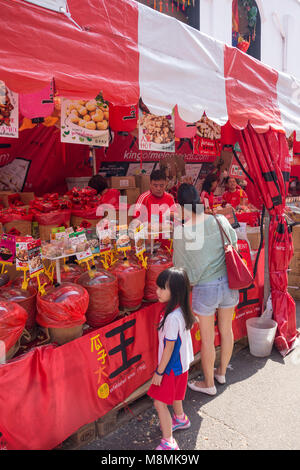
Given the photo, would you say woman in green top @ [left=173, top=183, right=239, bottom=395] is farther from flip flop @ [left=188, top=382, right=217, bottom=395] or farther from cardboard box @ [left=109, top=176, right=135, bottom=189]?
cardboard box @ [left=109, top=176, right=135, bottom=189]

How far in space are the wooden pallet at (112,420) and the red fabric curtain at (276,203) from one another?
188 cm

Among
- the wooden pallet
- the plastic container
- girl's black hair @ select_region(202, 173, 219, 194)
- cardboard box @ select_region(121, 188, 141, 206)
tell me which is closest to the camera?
the wooden pallet

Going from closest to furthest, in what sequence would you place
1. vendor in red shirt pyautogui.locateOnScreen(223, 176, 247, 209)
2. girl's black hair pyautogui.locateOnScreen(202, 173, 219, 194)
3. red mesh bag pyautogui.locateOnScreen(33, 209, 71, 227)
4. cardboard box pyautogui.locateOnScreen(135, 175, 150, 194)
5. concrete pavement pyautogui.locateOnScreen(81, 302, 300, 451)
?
concrete pavement pyautogui.locateOnScreen(81, 302, 300, 451), red mesh bag pyautogui.locateOnScreen(33, 209, 71, 227), girl's black hair pyautogui.locateOnScreen(202, 173, 219, 194), cardboard box pyautogui.locateOnScreen(135, 175, 150, 194), vendor in red shirt pyautogui.locateOnScreen(223, 176, 247, 209)

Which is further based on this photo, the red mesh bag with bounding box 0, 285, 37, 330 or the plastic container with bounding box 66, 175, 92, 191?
the plastic container with bounding box 66, 175, 92, 191

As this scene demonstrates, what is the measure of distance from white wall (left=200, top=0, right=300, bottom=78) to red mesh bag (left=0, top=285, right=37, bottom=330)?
7354mm

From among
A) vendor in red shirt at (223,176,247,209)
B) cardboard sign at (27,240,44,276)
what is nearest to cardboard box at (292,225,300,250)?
vendor in red shirt at (223,176,247,209)

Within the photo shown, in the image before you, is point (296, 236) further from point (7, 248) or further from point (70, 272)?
point (7, 248)

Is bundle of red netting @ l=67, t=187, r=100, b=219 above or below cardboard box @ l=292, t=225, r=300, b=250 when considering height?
above

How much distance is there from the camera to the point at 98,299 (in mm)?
2713

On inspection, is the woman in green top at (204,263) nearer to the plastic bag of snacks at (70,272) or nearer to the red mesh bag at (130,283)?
the red mesh bag at (130,283)

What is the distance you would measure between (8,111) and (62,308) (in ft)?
4.64

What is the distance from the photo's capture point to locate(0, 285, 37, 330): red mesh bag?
2.49 m

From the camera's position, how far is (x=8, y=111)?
245 centimetres

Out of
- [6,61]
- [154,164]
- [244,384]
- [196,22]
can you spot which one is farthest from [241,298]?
[196,22]
